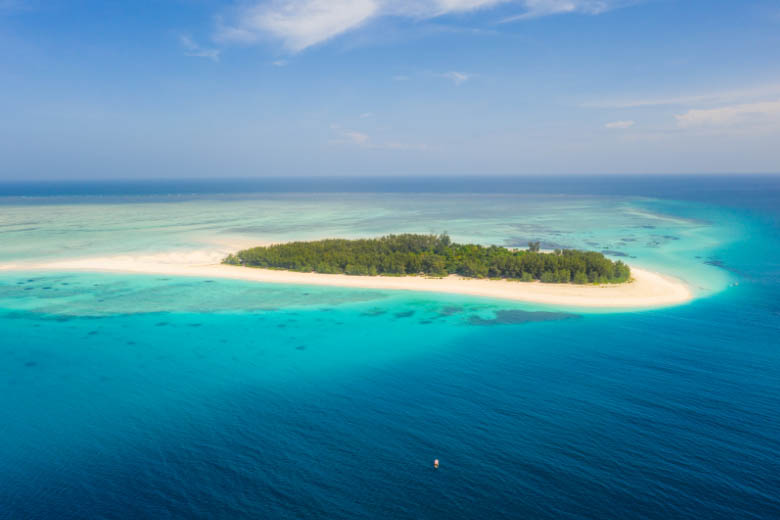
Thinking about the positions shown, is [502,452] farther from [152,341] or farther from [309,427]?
[152,341]

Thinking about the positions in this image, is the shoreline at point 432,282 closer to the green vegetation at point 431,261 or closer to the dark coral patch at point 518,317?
the green vegetation at point 431,261

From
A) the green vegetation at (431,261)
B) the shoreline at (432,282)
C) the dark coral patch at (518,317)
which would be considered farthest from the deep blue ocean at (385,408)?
the green vegetation at (431,261)

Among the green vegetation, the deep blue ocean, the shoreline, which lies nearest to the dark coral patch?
the deep blue ocean

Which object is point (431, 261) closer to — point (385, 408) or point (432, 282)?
point (432, 282)

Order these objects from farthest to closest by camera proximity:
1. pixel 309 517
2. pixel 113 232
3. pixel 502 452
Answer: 1. pixel 113 232
2. pixel 502 452
3. pixel 309 517

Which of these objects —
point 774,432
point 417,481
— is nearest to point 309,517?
point 417,481

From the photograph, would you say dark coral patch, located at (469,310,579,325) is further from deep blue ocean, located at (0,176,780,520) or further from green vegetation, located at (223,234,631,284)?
green vegetation, located at (223,234,631,284)

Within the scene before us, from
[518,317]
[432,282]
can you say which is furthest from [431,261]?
[518,317]
